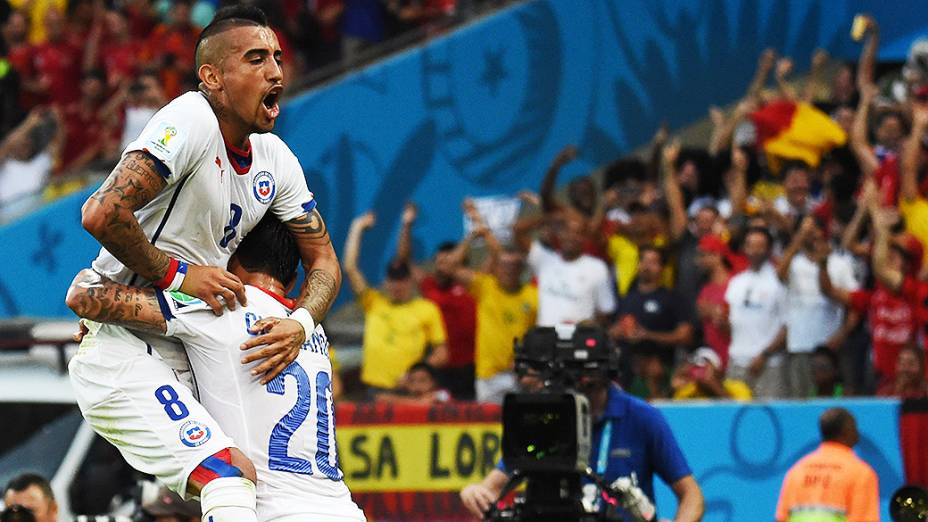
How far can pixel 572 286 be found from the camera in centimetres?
1397

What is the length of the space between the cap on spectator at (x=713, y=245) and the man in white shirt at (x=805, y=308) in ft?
2.10

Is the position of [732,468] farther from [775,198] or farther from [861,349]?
[775,198]

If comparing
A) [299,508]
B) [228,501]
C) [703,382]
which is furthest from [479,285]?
[228,501]

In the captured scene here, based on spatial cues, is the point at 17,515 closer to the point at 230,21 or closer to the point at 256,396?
the point at 256,396

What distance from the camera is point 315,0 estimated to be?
58.7 feet

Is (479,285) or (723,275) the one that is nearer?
(723,275)

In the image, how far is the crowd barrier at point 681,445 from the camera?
11867mm

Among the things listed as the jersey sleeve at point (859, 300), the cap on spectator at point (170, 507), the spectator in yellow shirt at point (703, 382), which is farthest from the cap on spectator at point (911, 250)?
the cap on spectator at point (170, 507)

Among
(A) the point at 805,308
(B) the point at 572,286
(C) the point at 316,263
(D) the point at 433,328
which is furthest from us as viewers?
(D) the point at 433,328

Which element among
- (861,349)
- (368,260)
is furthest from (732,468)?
(368,260)

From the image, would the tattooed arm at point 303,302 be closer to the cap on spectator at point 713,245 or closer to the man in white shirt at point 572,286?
the man in white shirt at point 572,286

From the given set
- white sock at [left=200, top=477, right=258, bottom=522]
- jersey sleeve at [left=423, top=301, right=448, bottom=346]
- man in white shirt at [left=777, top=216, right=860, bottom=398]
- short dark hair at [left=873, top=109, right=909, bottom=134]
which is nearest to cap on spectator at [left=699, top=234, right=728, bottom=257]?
man in white shirt at [left=777, top=216, right=860, bottom=398]

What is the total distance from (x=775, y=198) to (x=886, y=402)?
3.91 metres

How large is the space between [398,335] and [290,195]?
7454 mm
